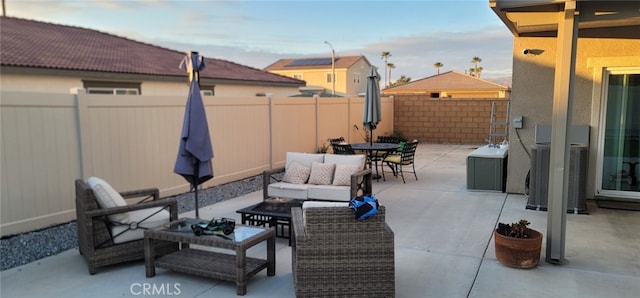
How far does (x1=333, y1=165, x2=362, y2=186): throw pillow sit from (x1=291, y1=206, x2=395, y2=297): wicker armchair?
2807mm

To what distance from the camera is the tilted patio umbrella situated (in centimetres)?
545

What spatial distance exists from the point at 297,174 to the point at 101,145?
282 cm

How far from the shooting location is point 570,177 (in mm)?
6500

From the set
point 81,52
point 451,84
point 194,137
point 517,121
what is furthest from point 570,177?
point 451,84

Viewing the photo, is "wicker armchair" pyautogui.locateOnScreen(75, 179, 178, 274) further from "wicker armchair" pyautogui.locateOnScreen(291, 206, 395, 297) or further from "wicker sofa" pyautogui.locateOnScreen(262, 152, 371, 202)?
"wicker sofa" pyautogui.locateOnScreen(262, 152, 371, 202)

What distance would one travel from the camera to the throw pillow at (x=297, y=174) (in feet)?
21.9

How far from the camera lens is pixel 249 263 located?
4145 mm

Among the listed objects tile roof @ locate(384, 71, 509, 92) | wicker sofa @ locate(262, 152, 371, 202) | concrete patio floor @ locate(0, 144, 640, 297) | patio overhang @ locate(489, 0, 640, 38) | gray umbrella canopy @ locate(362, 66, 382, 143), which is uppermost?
tile roof @ locate(384, 71, 509, 92)

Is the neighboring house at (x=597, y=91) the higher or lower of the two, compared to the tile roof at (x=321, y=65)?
lower

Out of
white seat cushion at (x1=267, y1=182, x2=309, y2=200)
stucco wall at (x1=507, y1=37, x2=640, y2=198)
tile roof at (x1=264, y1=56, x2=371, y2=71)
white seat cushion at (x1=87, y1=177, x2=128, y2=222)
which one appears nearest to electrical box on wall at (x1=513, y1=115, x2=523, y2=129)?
stucco wall at (x1=507, y1=37, x2=640, y2=198)

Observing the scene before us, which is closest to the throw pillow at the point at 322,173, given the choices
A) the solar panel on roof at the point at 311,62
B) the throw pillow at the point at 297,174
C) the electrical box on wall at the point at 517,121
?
the throw pillow at the point at 297,174

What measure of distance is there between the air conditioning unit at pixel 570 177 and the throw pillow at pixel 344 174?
2696 millimetres

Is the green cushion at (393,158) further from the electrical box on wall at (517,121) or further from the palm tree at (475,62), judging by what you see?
the palm tree at (475,62)

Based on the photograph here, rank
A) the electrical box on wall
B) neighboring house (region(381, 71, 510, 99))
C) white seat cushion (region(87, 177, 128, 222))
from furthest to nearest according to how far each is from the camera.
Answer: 1. neighboring house (region(381, 71, 510, 99))
2. the electrical box on wall
3. white seat cushion (region(87, 177, 128, 222))
